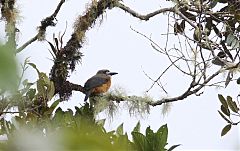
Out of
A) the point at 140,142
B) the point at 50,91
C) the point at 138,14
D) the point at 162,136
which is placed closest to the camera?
the point at 140,142

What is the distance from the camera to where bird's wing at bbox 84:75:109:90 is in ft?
12.1

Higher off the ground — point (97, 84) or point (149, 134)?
point (97, 84)

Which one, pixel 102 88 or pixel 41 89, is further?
pixel 102 88

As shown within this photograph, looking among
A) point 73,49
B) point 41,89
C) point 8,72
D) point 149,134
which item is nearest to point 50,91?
point 41,89

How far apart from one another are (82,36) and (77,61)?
166mm

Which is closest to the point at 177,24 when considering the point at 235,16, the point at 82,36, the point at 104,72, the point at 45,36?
the point at 235,16

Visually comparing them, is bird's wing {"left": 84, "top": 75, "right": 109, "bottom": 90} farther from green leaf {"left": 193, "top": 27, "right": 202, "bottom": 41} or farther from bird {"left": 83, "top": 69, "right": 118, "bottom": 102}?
green leaf {"left": 193, "top": 27, "right": 202, "bottom": 41}

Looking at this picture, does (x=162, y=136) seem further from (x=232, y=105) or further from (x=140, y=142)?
(x=232, y=105)

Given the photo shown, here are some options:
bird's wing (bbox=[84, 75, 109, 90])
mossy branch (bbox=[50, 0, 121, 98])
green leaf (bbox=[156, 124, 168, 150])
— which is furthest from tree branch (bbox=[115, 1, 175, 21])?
green leaf (bbox=[156, 124, 168, 150])

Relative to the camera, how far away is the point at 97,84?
12.5 ft

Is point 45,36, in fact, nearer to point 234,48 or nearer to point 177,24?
point 177,24

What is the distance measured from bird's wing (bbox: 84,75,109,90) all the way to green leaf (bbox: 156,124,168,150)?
5.30 feet

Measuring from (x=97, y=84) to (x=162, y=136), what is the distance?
5.88 ft

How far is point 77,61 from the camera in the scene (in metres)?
3.44
